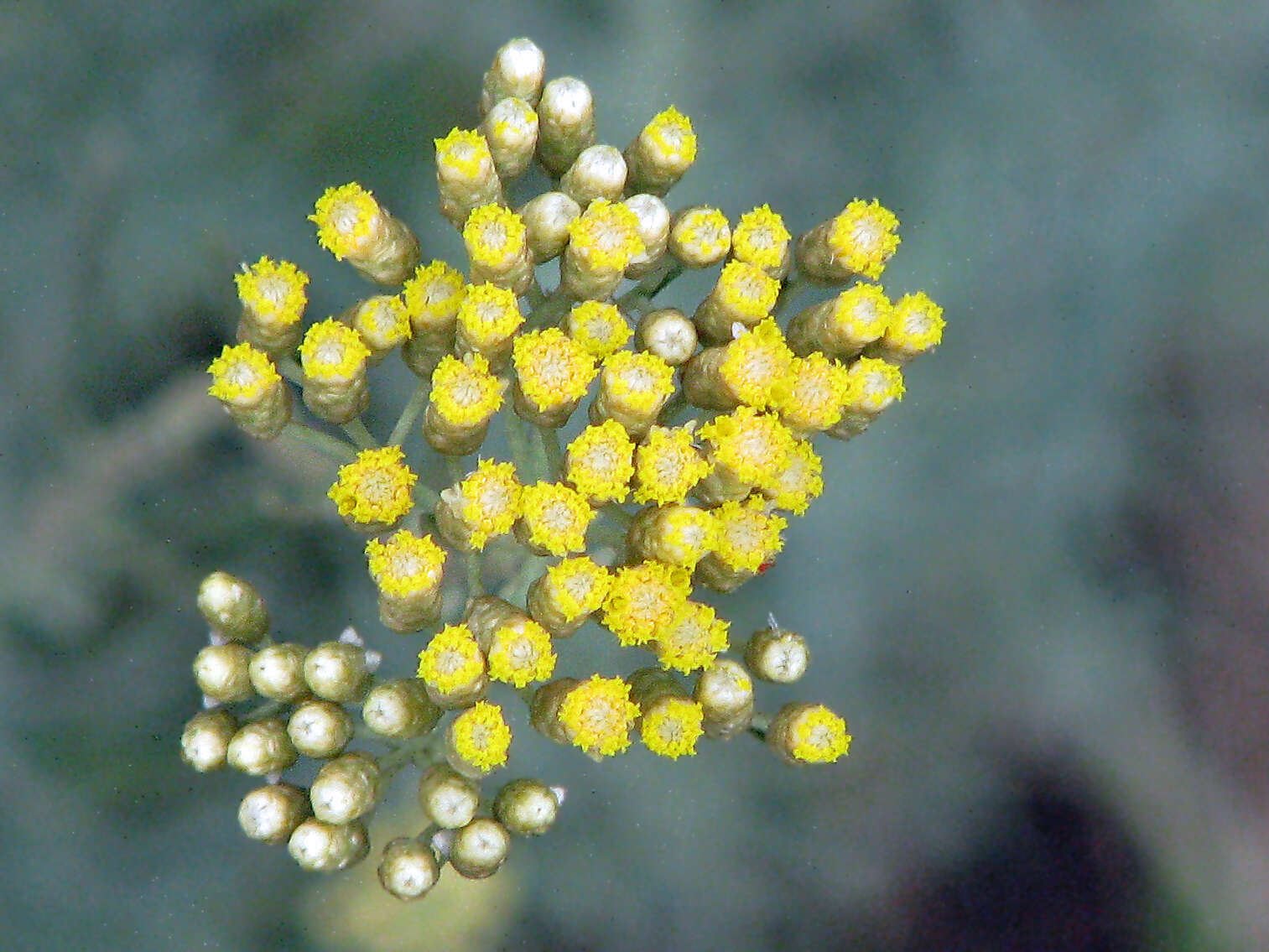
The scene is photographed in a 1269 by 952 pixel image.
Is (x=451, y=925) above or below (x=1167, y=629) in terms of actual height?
below

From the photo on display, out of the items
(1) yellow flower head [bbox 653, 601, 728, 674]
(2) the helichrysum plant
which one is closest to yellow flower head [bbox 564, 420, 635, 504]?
(2) the helichrysum plant

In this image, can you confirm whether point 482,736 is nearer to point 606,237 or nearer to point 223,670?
point 223,670

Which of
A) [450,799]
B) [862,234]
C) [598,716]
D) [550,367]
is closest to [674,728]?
[598,716]

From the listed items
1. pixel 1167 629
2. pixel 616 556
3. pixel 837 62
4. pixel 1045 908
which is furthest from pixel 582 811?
pixel 837 62

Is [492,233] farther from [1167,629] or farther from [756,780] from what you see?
[1167,629]

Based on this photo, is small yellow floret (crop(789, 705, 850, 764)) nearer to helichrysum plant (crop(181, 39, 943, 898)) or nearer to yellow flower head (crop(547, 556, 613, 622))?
helichrysum plant (crop(181, 39, 943, 898))

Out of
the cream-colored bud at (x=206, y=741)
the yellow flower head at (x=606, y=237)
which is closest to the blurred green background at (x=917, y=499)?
the cream-colored bud at (x=206, y=741)

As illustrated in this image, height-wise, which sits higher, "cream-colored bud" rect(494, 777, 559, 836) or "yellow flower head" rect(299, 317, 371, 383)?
"yellow flower head" rect(299, 317, 371, 383)
